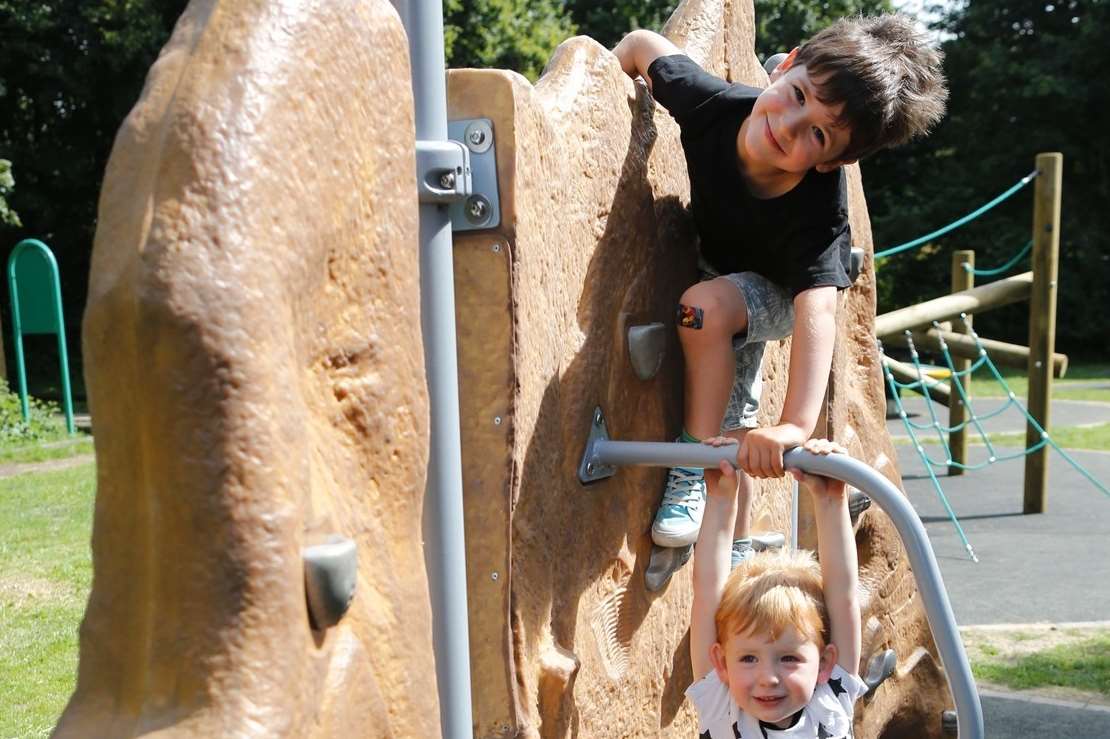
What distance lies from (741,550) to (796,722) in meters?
0.45

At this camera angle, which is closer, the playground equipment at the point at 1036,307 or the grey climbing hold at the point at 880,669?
the grey climbing hold at the point at 880,669

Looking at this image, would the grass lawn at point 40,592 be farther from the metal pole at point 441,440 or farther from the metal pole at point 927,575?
the metal pole at point 927,575

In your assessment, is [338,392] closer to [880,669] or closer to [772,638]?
[772,638]

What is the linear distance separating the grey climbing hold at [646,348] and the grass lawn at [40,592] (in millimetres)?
2918

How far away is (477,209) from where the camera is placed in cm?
217

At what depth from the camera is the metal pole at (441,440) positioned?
1883 millimetres

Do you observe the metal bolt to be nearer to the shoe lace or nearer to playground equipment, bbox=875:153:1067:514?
the shoe lace

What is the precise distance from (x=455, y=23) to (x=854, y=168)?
15.6 meters

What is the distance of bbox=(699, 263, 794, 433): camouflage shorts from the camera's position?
2.63m

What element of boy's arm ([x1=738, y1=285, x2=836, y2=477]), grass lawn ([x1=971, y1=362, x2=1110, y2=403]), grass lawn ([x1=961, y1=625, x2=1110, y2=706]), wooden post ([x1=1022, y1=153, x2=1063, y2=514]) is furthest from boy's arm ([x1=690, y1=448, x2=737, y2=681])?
grass lawn ([x1=971, y1=362, x2=1110, y2=403])

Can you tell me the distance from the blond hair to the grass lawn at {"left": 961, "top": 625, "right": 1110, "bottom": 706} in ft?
11.4

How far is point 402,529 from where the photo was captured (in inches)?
63.9

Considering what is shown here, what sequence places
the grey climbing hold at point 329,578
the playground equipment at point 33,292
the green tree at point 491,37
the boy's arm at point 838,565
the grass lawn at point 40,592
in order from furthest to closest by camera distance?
the green tree at point 491,37, the playground equipment at point 33,292, the grass lawn at point 40,592, the boy's arm at point 838,565, the grey climbing hold at point 329,578

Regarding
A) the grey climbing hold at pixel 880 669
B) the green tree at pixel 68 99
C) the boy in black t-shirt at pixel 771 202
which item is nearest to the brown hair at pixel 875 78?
the boy in black t-shirt at pixel 771 202
